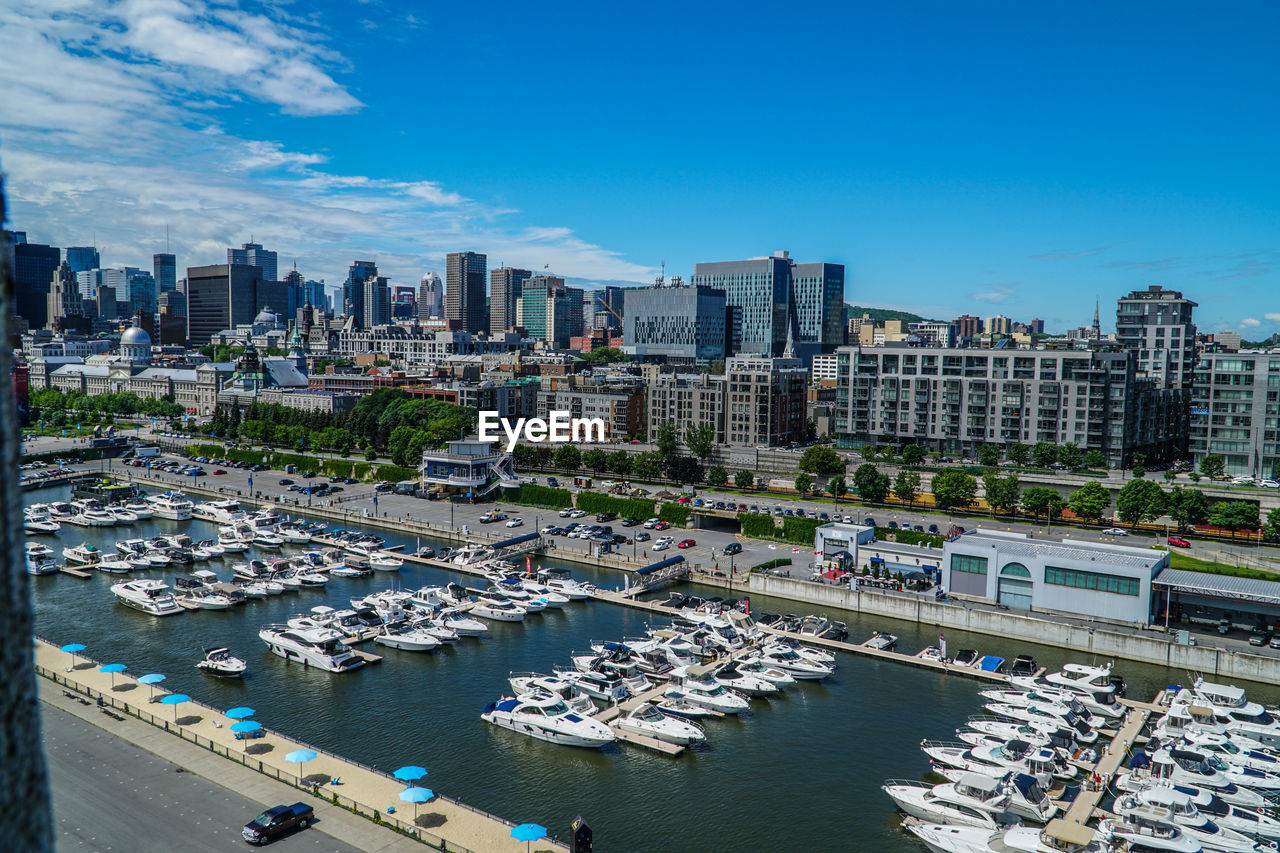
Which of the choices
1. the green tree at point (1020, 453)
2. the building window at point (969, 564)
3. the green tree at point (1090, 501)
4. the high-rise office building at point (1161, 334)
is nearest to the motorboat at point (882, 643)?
the building window at point (969, 564)

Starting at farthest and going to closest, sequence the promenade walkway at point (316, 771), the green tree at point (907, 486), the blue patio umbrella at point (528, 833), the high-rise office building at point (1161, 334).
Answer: the high-rise office building at point (1161, 334) → the green tree at point (907, 486) → the promenade walkway at point (316, 771) → the blue patio umbrella at point (528, 833)

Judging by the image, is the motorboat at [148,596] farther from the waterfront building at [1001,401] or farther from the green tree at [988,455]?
the waterfront building at [1001,401]

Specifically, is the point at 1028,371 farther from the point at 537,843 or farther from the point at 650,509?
the point at 537,843

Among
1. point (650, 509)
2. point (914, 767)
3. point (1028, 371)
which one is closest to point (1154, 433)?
point (1028, 371)

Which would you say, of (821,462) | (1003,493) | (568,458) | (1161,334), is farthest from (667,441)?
(1161,334)

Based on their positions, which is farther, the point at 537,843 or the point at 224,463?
the point at 224,463

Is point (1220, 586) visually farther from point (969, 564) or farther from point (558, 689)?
point (558, 689)
